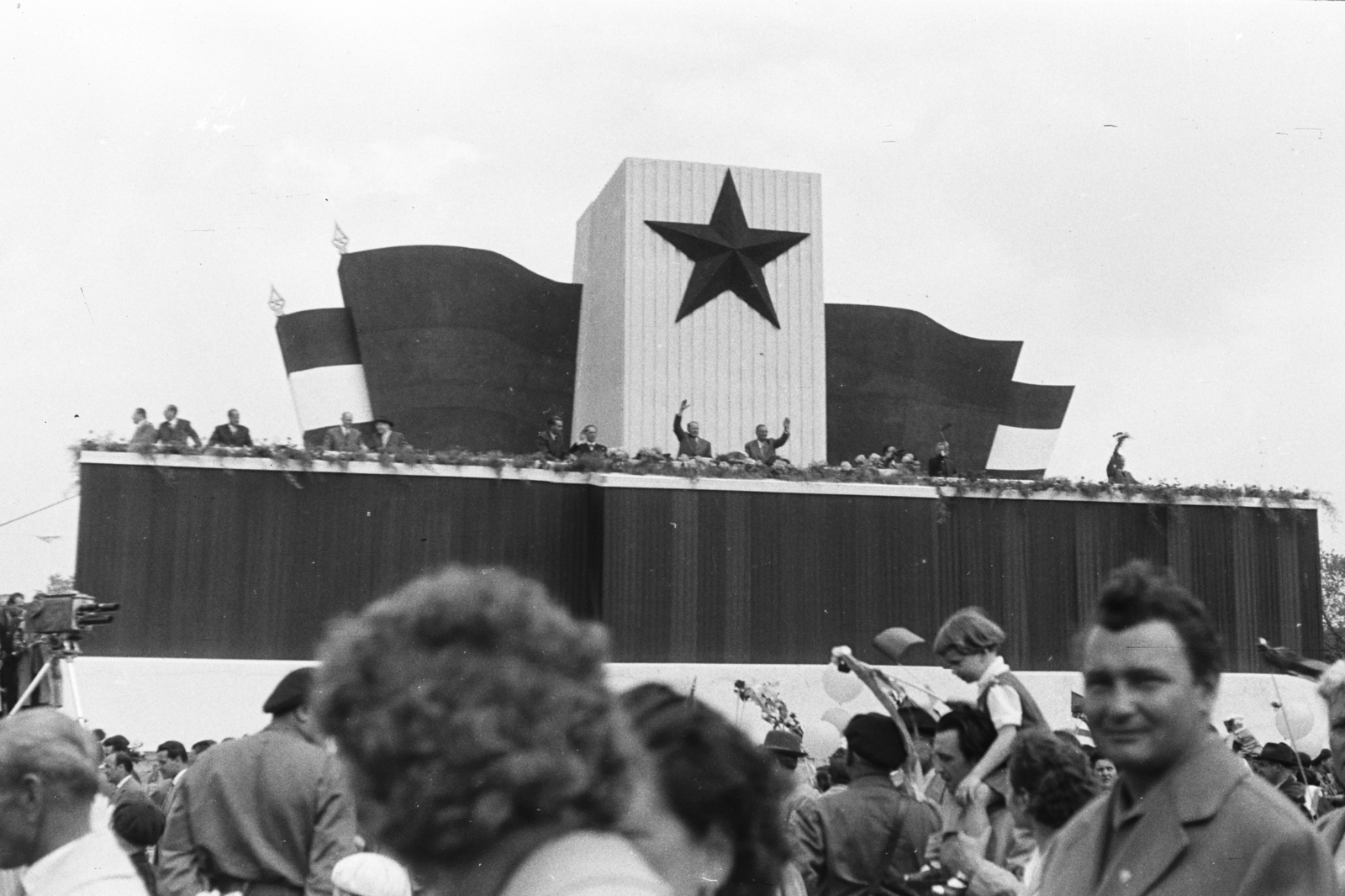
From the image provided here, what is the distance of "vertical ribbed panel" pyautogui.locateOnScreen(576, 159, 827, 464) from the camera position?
2462 centimetres

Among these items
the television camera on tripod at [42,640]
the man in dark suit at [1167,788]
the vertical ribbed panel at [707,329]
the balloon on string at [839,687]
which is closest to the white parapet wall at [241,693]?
the balloon on string at [839,687]

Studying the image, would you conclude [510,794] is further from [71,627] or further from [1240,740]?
[1240,740]

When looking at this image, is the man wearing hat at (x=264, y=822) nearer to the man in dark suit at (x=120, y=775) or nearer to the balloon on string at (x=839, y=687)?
the man in dark suit at (x=120, y=775)

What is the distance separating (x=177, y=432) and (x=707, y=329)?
8.86 metres

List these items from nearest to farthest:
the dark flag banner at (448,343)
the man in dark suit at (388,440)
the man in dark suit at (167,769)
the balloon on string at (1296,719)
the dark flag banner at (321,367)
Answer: the man in dark suit at (167,769), the balloon on string at (1296,719), the man in dark suit at (388,440), the dark flag banner at (321,367), the dark flag banner at (448,343)

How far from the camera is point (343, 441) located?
67.5ft

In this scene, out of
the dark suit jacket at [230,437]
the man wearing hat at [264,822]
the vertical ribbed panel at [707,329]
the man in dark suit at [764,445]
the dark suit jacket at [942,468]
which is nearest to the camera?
the man wearing hat at [264,822]

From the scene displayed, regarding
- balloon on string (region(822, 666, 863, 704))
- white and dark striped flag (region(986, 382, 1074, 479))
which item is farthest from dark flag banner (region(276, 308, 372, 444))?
white and dark striped flag (region(986, 382, 1074, 479))

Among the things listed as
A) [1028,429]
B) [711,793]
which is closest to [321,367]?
[1028,429]

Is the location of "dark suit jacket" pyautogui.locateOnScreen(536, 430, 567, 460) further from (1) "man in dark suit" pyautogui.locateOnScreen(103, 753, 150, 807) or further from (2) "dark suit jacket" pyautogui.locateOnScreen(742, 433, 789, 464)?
(1) "man in dark suit" pyautogui.locateOnScreen(103, 753, 150, 807)

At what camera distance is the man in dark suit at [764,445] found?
2254 centimetres

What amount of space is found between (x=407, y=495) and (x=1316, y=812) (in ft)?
44.8

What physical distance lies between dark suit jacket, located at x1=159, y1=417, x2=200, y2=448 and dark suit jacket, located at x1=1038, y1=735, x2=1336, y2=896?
1871cm

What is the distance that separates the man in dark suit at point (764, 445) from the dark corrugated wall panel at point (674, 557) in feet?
4.13
